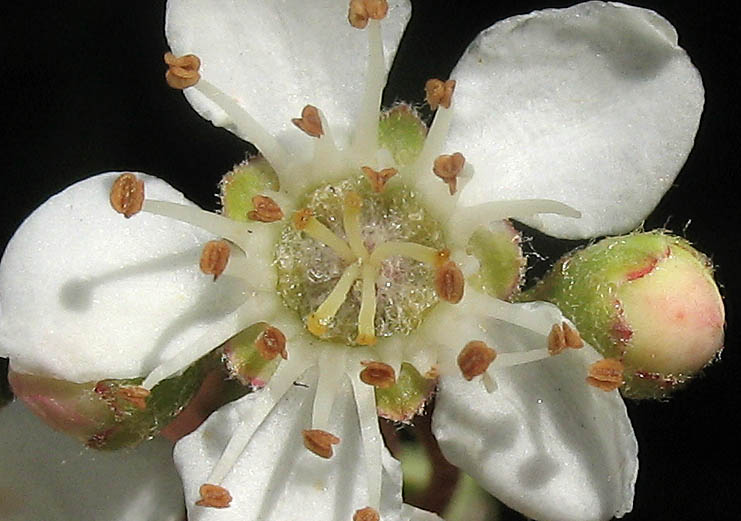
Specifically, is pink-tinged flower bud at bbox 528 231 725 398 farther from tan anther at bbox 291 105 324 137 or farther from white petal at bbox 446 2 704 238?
tan anther at bbox 291 105 324 137

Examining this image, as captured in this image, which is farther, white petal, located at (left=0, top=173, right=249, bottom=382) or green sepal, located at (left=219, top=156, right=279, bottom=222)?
green sepal, located at (left=219, top=156, right=279, bottom=222)

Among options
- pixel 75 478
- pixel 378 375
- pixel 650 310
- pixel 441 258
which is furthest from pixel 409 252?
pixel 75 478

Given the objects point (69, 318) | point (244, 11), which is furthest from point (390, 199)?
point (69, 318)

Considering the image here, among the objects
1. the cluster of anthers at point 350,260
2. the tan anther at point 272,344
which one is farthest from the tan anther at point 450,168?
the tan anther at point 272,344

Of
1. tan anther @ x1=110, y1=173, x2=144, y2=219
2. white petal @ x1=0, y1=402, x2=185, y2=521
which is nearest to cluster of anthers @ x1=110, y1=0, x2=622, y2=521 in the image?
tan anther @ x1=110, y1=173, x2=144, y2=219

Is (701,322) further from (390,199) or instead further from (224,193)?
(224,193)
